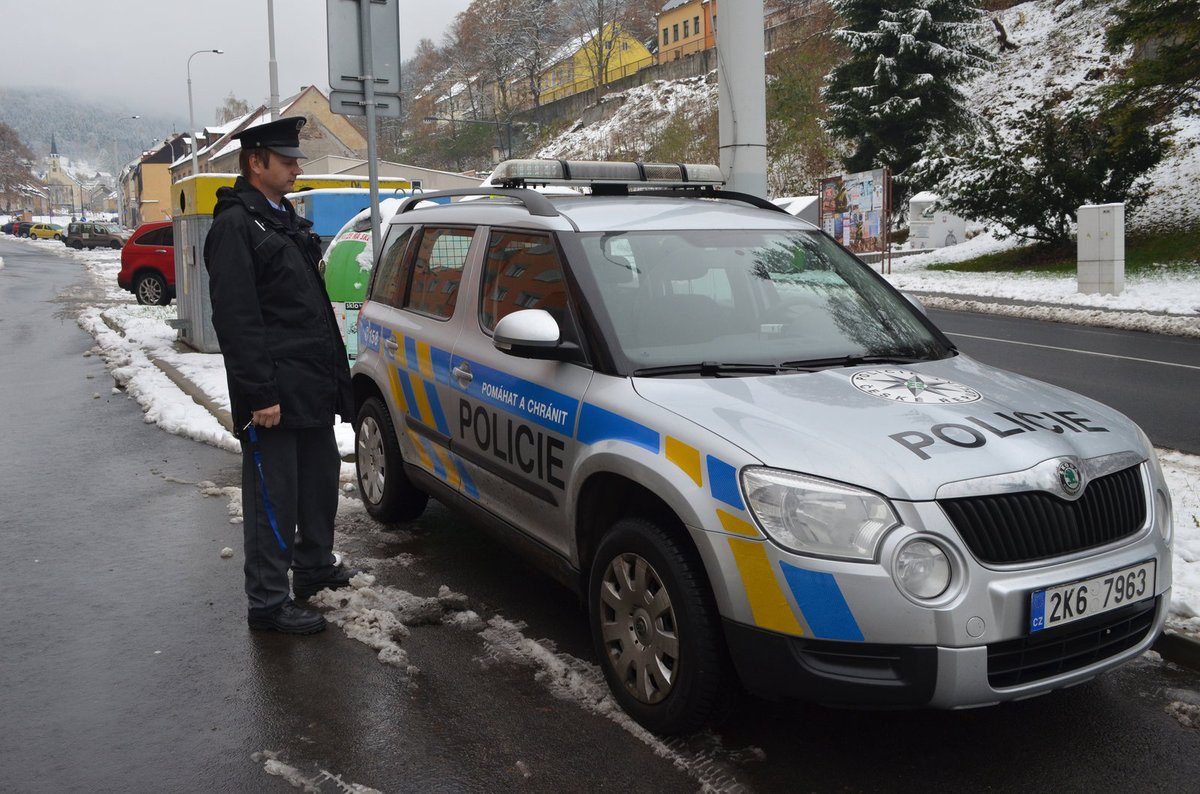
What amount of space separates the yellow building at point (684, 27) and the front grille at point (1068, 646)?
266 ft

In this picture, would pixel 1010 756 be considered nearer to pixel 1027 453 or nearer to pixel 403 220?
pixel 1027 453

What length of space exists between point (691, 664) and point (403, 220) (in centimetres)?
353

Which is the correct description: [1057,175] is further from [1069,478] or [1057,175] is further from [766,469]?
[766,469]

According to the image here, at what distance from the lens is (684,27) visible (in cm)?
8781

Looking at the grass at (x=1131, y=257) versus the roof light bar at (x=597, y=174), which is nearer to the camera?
the roof light bar at (x=597, y=174)

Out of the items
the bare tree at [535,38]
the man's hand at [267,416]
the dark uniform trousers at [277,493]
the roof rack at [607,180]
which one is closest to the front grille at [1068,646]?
the roof rack at [607,180]

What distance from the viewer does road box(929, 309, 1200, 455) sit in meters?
8.82

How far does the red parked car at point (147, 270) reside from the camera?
24.4 metres

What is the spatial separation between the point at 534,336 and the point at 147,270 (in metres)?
22.9

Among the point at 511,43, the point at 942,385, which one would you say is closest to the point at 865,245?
the point at 942,385

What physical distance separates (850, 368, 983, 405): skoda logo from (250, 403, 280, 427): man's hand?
7.55ft

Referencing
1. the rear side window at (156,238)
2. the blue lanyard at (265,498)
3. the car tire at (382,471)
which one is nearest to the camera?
the blue lanyard at (265,498)

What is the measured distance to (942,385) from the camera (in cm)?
379

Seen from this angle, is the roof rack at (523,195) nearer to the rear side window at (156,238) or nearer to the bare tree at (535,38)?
the rear side window at (156,238)
